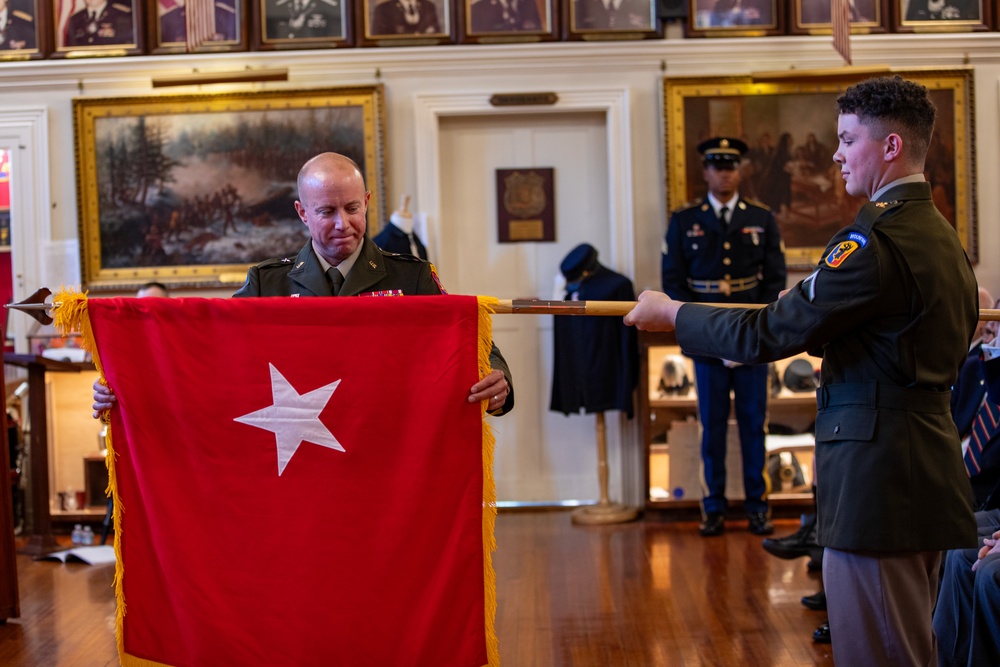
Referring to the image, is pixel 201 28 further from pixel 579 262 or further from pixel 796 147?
pixel 796 147

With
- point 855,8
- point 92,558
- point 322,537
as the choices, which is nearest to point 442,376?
point 322,537

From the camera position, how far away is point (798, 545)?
3.99 m

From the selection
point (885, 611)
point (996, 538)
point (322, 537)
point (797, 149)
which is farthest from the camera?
point (797, 149)

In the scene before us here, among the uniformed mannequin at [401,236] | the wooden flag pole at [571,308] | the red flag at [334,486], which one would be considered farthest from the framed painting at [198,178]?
the wooden flag pole at [571,308]

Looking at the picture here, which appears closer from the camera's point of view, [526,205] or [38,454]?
[38,454]

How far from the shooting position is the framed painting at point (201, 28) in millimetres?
5859

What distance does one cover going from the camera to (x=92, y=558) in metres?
5.06

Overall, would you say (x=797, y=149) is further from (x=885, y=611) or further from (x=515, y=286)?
(x=885, y=611)

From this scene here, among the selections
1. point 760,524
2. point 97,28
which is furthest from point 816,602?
point 97,28

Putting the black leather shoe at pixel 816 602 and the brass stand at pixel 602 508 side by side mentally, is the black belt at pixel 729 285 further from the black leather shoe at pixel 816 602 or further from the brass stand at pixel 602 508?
the black leather shoe at pixel 816 602

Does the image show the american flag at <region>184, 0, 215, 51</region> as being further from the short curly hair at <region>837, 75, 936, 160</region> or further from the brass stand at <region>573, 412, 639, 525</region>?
the short curly hair at <region>837, 75, 936, 160</region>

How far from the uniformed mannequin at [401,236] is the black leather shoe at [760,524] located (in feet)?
7.45

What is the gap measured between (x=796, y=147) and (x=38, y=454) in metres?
4.48

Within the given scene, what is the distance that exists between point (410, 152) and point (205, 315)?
11.5ft
